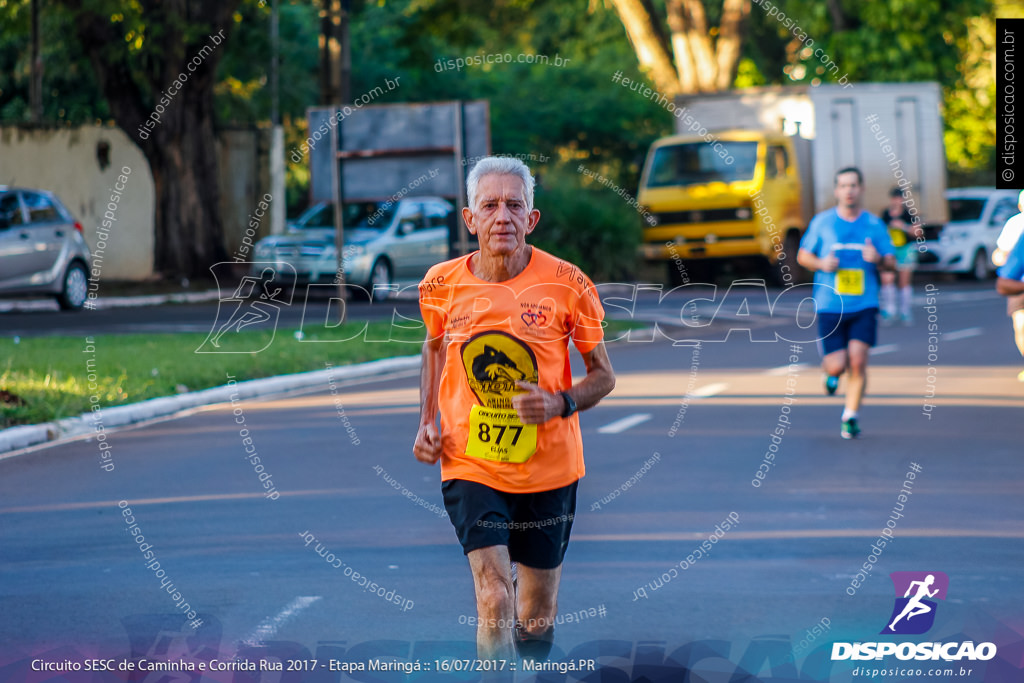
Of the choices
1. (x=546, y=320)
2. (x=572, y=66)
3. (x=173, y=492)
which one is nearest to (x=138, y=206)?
(x=572, y=66)

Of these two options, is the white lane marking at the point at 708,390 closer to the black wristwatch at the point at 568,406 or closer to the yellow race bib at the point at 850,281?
the yellow race bib at the point at 850,281

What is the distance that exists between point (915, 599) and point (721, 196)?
2299 centimetres

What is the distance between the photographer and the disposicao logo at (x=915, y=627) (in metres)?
6.12

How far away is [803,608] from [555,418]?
6.94 feet

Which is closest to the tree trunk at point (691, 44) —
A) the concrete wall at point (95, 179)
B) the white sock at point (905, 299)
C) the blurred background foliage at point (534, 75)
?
the blurred background foliage at point (534, 75)

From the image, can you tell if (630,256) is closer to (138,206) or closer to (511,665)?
(138,206)

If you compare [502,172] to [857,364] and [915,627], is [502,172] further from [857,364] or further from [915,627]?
[857,364]

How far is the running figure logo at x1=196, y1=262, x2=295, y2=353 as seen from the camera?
1856 centimetres

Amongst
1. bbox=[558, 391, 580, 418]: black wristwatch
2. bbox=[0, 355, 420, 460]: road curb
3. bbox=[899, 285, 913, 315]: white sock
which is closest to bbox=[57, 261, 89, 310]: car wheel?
bbox=[0, 355, 420, 460]: road curb

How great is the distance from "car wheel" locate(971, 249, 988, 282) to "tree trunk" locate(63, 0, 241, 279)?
620 inches

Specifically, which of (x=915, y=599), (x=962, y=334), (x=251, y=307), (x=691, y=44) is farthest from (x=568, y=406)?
(x=691, y=44)

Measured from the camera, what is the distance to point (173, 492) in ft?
32.3

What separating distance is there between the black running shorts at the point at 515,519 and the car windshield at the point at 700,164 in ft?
82.6

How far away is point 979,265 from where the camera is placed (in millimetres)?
35594
